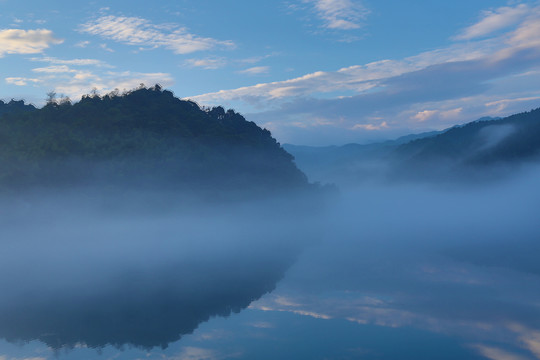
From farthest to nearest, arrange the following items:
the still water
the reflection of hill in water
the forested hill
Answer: the forested hill → the reflection of hill in water → the still water

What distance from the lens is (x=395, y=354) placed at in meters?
25.3

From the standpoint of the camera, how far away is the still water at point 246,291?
89.0 ft

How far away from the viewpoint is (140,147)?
9150cm

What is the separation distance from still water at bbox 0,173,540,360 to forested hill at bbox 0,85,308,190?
17.1 feet

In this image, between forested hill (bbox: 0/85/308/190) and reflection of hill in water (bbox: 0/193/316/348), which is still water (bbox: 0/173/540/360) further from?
forested hill (bbox: 0/85/308/190)

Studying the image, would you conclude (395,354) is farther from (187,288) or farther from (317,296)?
(187,288)

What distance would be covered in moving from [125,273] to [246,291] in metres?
17.3

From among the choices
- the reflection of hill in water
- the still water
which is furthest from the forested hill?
the reflection of hill in water

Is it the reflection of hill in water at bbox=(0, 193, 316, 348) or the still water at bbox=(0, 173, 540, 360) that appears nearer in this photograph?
the still water at bbox=(0, 173, 540, 360)

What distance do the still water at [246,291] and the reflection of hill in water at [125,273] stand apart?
205 millimetres

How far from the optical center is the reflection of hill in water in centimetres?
3152

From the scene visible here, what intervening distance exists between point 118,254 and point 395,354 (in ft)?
163

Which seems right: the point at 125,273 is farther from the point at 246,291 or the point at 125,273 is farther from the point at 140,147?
the point at 140,147

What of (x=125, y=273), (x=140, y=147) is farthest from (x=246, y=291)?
(x=140, y=147)
